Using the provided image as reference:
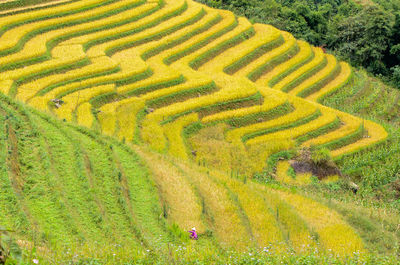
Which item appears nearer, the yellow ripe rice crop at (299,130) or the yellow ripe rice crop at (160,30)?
the yellow ripe rice crop at (299,130)

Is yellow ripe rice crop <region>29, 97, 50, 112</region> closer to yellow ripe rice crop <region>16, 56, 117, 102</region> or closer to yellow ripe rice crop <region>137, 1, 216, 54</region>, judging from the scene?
yellow ripe rice crop <region>16, 56, 117, 102</region>

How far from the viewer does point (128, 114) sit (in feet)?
47.4

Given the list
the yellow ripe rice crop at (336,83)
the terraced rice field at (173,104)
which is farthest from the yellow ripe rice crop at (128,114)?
the yellow ripe rice crop at (336,83)

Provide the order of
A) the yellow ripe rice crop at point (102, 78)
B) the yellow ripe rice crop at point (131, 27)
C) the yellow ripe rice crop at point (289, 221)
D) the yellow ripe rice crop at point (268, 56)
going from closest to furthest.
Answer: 1. the yellow ripe rice crop at point (289, 221)
2. the yellow ripe rice crop at point (102, 78)
3. the yellow ripe rice crop at point (131, 27)
4. the yellow ripe rice crop at point (268, 56)

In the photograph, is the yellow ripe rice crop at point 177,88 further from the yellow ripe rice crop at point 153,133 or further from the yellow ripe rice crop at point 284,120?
the yellow ripe rice crop at point 284,120

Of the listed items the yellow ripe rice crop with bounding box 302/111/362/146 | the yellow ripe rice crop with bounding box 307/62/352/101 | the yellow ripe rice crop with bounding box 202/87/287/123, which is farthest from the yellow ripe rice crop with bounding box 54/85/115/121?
the yellow ripe rice crop with bounding box 307/62/352/101

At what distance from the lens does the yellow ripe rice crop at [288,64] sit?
20834 millimetres

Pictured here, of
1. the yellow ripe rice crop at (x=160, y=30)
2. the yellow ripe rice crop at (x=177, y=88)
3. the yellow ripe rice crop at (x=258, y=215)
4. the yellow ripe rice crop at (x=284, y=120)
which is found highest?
the yellow ripe rice crop at (x=160, y=30)

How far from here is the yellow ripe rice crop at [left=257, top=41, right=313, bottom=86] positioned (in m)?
20.8

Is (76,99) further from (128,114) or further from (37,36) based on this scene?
(37,36)

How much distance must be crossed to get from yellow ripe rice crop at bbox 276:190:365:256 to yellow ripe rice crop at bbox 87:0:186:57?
394 inches

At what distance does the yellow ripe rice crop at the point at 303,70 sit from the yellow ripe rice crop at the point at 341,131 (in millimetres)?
3206

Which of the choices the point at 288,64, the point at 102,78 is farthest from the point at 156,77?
the point at 288,64

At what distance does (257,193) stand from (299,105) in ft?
26.7
